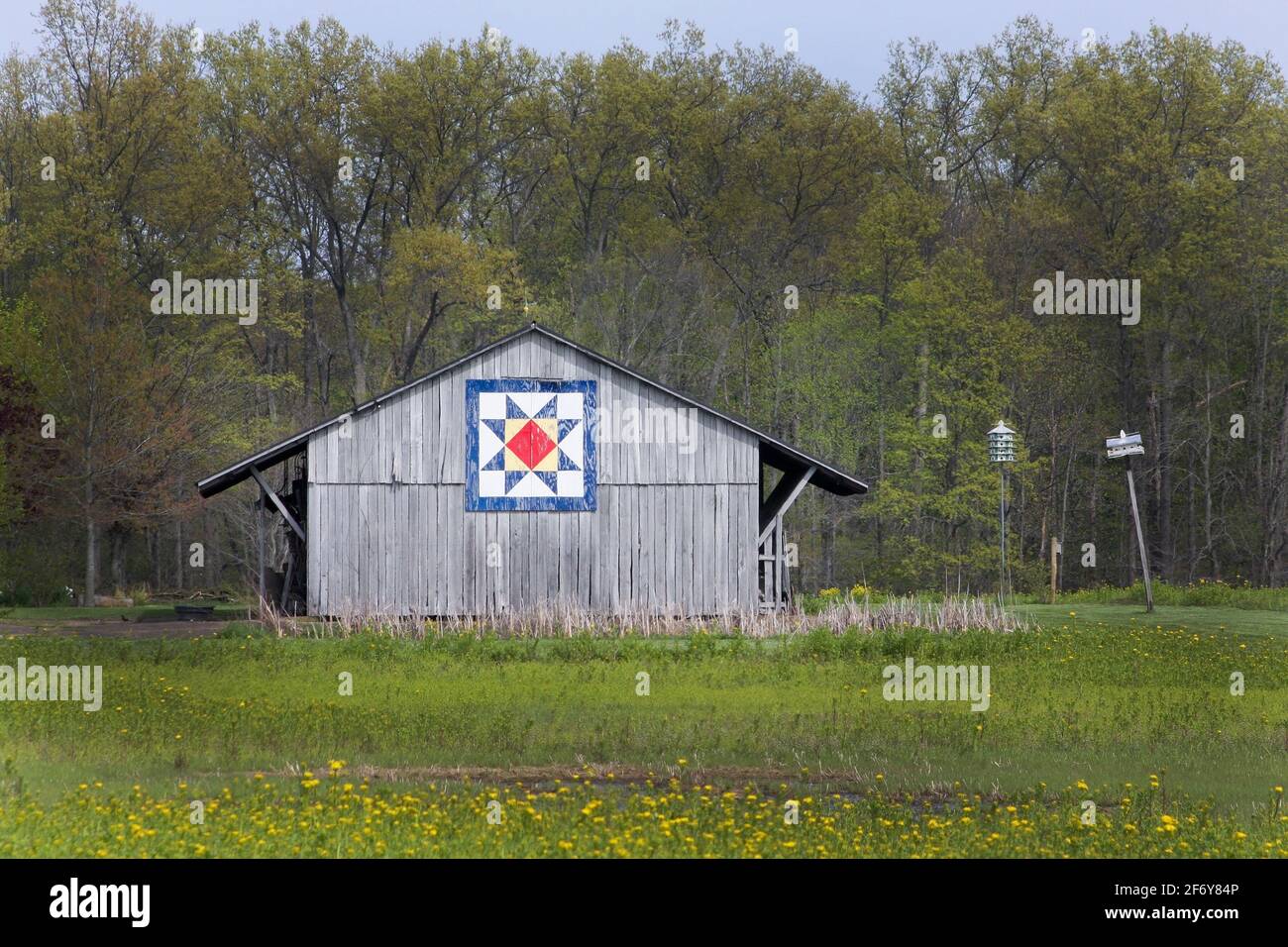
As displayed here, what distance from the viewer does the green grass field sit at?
493 inches

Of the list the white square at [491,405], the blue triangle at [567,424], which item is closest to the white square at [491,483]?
the white square at [491,405]

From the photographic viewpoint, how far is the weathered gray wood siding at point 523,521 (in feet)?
110

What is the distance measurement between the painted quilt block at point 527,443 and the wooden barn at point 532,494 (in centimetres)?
3

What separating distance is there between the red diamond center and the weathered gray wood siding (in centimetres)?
109

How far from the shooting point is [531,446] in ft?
112

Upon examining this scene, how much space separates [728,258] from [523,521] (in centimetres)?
2796

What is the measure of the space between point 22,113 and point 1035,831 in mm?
49875

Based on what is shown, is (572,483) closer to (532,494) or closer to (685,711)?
(532,494)

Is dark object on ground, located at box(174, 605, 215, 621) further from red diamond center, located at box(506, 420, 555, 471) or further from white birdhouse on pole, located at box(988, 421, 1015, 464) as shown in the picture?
white birdhouse on pole, located at box(988, 421, 1015, 464)

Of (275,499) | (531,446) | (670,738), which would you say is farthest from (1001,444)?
(670,738)

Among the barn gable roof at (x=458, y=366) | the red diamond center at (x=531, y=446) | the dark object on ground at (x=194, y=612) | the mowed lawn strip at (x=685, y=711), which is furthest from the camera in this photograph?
the dark object on ground at (x=194, y=612)

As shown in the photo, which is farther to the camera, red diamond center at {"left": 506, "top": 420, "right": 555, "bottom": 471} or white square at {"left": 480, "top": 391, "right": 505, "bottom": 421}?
red diamond center at {"left": 506, "top": 420, "right": 555, "bottom": 471}

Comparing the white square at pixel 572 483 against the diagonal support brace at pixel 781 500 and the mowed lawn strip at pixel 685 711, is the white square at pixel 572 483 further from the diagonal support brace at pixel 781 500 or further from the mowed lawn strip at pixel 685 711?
the mowed lawn strip at pixel 685 711

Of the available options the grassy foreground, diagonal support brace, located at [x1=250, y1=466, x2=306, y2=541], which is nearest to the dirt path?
diagonal support brace, located at [x1=250, y1=466, x2=306, y2=541]
